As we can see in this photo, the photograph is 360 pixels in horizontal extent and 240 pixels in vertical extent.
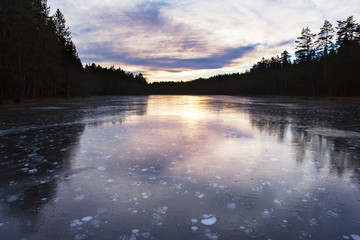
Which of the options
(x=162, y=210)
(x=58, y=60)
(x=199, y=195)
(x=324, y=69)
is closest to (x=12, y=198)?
(x=162, y=210)

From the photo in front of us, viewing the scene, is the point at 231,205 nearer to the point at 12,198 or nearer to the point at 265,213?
the point at 265,213

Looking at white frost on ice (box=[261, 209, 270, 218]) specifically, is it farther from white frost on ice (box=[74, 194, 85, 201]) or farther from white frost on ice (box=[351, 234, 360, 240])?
white frost on ice (box=[74, 194, 85, 201])

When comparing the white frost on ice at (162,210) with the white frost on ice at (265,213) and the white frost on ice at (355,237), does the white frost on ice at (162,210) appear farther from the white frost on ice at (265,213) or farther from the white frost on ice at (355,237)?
the white frost on ice at (355,237)

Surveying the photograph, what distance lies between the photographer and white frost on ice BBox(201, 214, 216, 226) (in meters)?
3.45

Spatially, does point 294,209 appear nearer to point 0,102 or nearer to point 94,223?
point 94,223

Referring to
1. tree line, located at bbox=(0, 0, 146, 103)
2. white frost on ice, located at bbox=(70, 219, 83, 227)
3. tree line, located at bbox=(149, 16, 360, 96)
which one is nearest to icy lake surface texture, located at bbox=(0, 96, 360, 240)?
white frost on ice, located at bbox=(70, 219, 83, 227)

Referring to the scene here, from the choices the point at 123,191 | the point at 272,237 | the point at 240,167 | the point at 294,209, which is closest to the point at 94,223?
the point at 123,191

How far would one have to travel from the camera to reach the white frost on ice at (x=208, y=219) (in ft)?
11.3

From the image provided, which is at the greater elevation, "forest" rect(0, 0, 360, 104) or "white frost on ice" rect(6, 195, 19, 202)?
"forest" rect(0, 0, 360, 104)

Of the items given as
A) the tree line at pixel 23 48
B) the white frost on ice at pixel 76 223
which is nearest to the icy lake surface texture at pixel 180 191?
the white frost on ice at pixel 76 223

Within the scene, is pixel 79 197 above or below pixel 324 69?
below

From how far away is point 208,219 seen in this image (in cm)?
355

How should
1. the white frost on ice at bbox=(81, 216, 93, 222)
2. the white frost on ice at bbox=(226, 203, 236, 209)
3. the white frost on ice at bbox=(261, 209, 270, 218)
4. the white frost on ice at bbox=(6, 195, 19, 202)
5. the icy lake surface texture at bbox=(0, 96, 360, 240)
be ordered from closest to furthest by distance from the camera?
the icy lake surface texture at bbox=(0, 96, 360, 240)
the white frost on ice at bbox=(81, 216, 93, 222)
the white frost on ice at bbox=(261, 209, 270, 218)
the white frost on ice at bbox=(226, 203, 236, 209)
the white frost on ice at bbox=(6, 195, 19, 202)

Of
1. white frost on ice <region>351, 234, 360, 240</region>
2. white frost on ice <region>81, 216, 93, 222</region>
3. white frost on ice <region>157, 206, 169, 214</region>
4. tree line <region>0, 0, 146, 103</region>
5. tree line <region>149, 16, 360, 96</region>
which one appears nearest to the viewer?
white frost on ice <region>351, 234, 360, 240</region>
